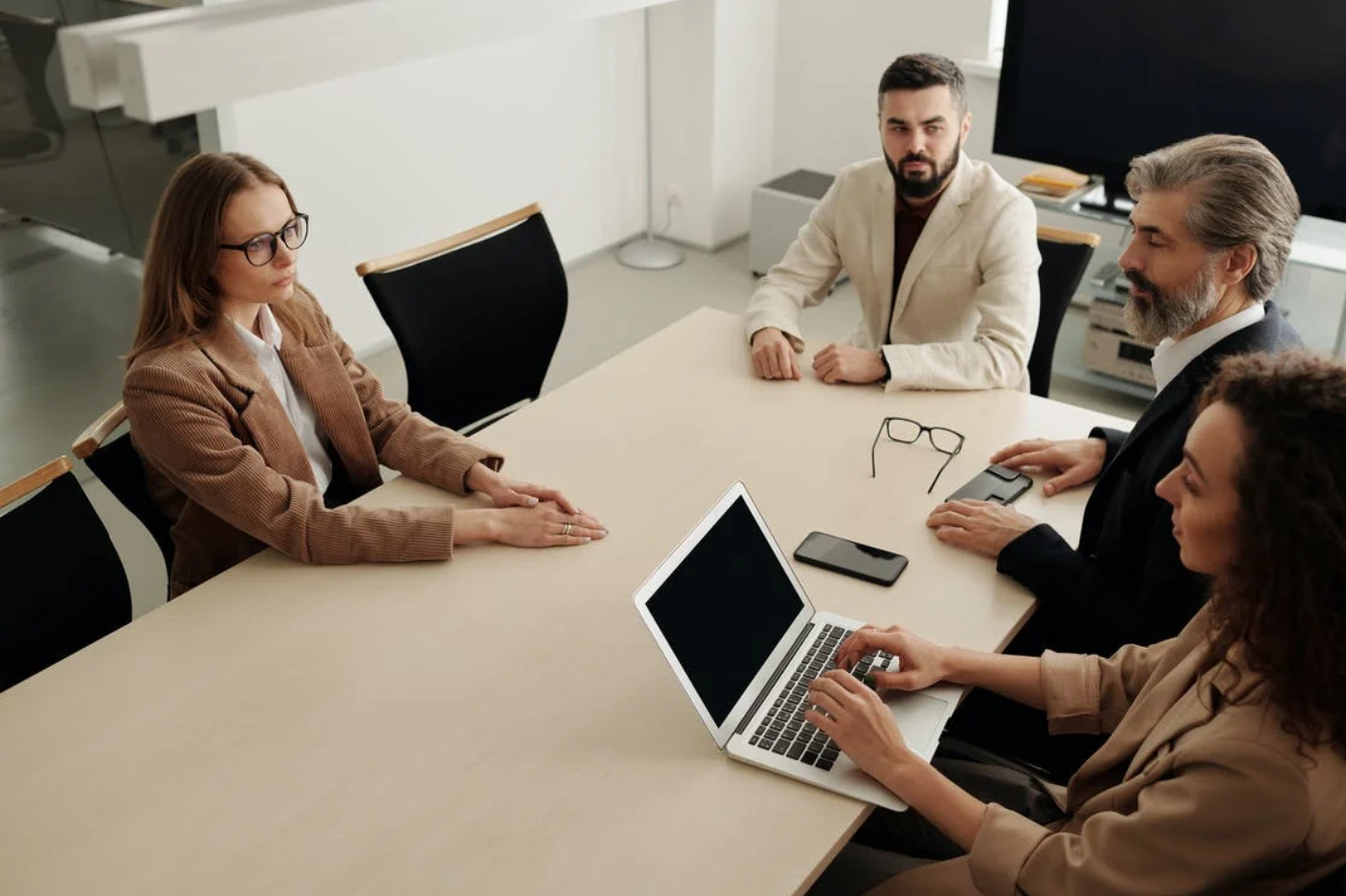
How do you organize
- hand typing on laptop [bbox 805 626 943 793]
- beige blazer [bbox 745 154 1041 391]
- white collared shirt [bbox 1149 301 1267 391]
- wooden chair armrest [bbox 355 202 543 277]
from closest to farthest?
hand typing on laptop [bbox 805 626 943 793] → white collared shirt [bbox 1149 301 1267 391] → beige blazer [bbox 745 154 1041 391] → wooden chair armrest [bbox 355 202 543 277]

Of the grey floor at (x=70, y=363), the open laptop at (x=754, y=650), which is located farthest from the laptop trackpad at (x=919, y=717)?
the grey floor at (x=70, y=363)

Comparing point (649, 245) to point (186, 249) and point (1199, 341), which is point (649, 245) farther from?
point (1199, 341)

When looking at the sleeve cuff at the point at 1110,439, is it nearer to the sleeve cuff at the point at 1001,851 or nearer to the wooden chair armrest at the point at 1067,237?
the wooden chair armrest at the point at 1067,237

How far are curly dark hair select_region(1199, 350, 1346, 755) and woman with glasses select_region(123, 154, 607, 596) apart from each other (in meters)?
1.07

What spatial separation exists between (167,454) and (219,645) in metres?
0.36

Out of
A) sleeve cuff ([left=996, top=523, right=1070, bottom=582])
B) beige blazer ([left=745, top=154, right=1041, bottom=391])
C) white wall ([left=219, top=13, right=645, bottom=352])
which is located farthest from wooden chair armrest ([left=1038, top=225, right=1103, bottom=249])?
white wall ([left=219, top=13, right=645, bottom=352])

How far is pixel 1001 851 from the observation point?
Result: 4.91 feet

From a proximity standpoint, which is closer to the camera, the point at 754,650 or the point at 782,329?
the point at 754,650

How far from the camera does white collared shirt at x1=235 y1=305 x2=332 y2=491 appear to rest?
7.25 ft

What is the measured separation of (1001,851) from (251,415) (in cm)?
135

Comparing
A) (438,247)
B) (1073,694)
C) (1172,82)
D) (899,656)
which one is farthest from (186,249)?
(1172,82)

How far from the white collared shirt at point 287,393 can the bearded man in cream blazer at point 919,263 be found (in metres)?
0.90

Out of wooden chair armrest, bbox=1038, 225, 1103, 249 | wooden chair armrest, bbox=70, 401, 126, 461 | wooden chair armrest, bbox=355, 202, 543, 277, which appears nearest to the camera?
wooden chair armrest, bbox=70, 401, 126, 461

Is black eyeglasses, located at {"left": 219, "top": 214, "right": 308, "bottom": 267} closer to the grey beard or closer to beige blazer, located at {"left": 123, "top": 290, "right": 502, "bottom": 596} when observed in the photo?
beige blazer, located at {"left": 123, "top": 290, "right": 502, "bottom": 596}
